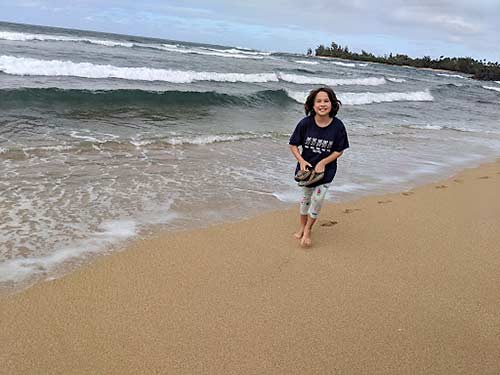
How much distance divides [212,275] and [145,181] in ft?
9.00

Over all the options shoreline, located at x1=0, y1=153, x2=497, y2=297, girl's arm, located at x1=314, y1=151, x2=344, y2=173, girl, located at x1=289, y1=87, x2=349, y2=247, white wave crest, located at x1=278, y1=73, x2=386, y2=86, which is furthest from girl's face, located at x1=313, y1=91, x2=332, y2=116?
white wave crest, located at x1=278, y1=73, x2=386, y2=86

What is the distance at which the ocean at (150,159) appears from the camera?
13.8 feet

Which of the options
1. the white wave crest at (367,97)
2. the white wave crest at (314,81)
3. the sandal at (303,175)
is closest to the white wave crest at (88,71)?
the white wave crest at (367,97)

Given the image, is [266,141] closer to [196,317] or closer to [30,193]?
[30,193]

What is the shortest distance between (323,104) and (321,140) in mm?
316

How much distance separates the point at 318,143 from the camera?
4.10m

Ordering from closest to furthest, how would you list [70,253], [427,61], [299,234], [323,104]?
[70,253]
[323,104]
[299,234]
[427,61]

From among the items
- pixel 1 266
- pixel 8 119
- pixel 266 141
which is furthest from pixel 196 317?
pixel 8 119

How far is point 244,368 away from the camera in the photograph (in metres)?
2.41

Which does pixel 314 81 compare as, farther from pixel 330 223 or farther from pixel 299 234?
pixel 299 234

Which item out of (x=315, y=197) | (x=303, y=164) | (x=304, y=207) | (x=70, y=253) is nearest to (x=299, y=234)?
(x=304, y=207)

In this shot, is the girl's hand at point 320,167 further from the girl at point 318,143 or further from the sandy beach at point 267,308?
the sandy beach at point 267,308

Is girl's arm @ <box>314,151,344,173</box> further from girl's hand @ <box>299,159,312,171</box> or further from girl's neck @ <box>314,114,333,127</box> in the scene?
girl's neck @ <box>314,114,333,127</box>

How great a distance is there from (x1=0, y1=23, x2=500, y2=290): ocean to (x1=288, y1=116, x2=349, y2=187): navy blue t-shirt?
1096mm
